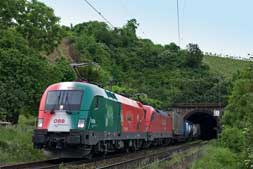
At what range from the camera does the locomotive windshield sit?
812 inches

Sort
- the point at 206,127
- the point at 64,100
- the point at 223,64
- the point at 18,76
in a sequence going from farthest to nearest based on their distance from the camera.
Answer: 1. the point at 223,64
2. the point at 206,127
3. the point at 18,76
4. the point at 64,100

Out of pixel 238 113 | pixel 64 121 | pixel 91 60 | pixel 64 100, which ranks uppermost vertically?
pixel 91 60

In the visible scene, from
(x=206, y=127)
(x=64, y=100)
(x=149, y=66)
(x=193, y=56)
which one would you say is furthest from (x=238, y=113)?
(x=193, y=56)

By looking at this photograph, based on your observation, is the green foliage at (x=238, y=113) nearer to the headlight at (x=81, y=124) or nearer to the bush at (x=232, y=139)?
the bush at (x=232, y=139)

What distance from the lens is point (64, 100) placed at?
20828 millimetres

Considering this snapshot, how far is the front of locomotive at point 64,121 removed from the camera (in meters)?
20.0

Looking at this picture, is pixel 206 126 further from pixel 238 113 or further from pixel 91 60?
pixel 238 113

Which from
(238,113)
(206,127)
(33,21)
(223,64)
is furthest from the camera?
(223,64)

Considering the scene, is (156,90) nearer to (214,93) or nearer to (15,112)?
(214,93)

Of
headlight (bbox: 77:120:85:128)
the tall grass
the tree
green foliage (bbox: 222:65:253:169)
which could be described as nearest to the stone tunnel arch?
the tree

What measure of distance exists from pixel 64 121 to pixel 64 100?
102 centimetres

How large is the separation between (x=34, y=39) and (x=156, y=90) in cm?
4179

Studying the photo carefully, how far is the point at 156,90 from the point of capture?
86625mm

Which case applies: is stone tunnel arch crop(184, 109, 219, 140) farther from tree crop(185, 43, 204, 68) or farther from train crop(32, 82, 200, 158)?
train crop(32, 82, 200, 158)
